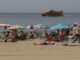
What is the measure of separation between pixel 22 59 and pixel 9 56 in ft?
2.24

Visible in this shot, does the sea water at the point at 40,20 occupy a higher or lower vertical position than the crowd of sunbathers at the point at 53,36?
lower

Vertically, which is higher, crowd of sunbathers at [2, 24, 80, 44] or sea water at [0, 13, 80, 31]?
crowd of sunbathers at [2, 24, 80, 44]

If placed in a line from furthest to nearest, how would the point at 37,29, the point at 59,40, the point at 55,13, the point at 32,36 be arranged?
1. the point at 55,13
2. the point at 37,29
3. the point at 32,36
4. the point at 59,40

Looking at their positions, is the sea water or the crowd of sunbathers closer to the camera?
the crowd of sunbathers

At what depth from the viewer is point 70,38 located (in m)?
14.5

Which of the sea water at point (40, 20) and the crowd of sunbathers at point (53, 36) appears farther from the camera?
the sea water at point (40, 20)

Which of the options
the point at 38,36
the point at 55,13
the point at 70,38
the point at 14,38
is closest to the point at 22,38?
the point at 14,38

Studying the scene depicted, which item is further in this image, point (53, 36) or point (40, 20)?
point (40, 20)

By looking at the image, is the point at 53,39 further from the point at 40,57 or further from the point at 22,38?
the point at 40,57

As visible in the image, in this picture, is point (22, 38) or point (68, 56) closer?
point (68, 56)

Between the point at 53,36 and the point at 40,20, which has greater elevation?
the point at 53,36

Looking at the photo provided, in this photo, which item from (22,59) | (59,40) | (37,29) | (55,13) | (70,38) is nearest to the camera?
(22,59)

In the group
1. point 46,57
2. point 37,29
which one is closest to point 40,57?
point 46,57

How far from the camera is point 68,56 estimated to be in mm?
8484
